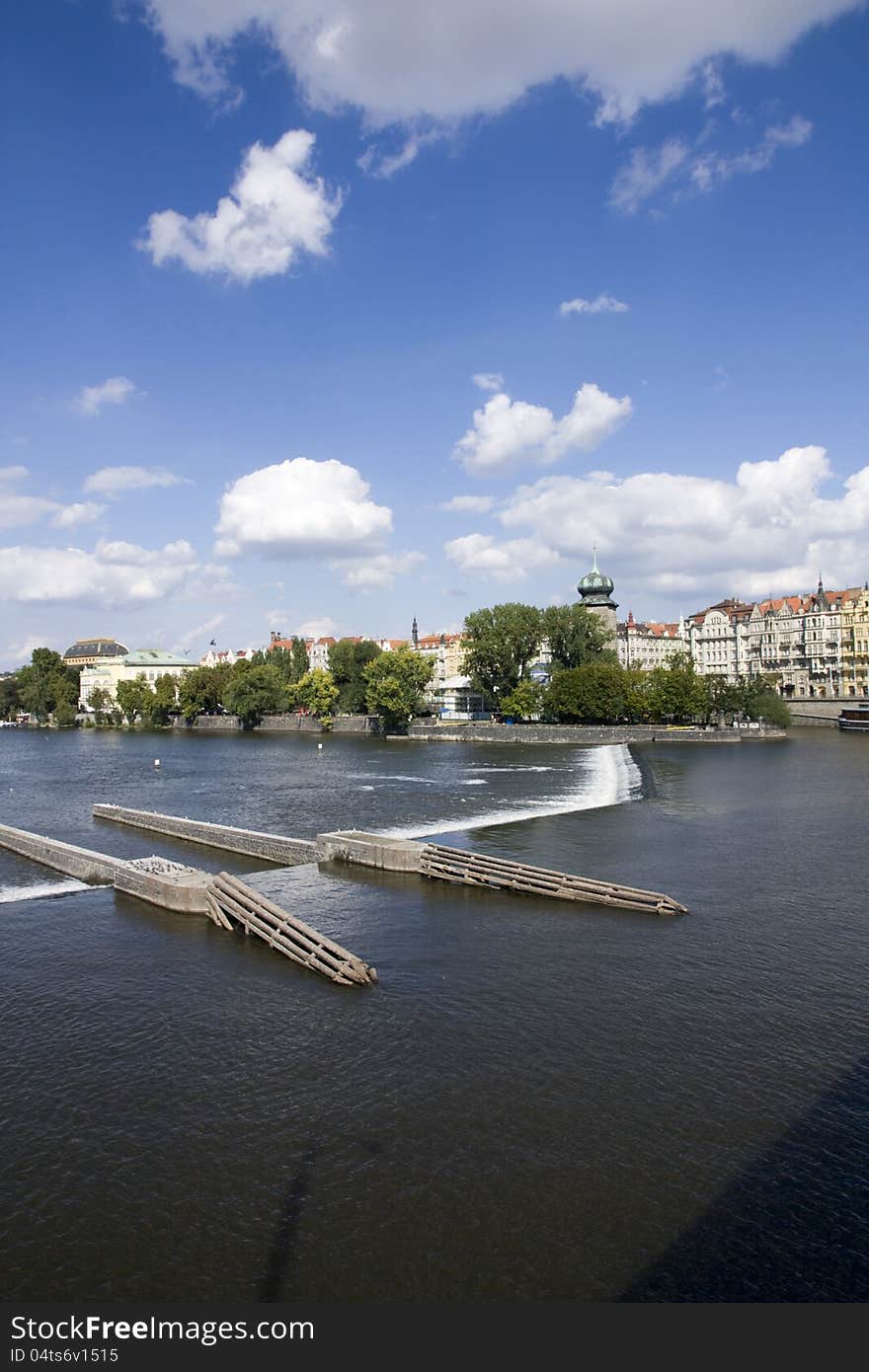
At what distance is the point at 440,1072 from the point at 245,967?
7.77 metres

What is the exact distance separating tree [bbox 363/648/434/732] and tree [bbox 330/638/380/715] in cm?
976

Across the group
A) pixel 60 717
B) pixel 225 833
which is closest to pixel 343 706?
pixel 60 717

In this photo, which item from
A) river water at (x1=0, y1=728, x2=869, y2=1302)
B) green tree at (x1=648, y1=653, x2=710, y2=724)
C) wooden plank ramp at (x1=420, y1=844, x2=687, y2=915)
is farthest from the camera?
green tree at (x1=648, y1=653, x2=710, y2=724)

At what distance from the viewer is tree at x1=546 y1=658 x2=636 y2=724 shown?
119625 mm

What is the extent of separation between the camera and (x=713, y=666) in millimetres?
180250

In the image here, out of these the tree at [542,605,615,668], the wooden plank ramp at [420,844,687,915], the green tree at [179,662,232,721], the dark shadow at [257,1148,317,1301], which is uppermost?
the tree at [542,605,615,668]

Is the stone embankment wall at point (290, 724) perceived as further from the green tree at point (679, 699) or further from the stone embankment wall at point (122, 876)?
the stone embankment wall at point (122, 876)

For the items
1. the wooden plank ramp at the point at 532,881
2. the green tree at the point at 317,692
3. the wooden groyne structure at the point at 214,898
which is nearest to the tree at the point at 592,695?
the green tree at the point at 317,692

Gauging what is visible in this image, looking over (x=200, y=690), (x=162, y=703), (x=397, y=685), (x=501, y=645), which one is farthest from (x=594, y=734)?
(x=162, y=703)

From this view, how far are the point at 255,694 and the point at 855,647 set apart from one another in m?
102

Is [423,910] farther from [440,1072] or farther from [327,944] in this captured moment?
[440,1072]

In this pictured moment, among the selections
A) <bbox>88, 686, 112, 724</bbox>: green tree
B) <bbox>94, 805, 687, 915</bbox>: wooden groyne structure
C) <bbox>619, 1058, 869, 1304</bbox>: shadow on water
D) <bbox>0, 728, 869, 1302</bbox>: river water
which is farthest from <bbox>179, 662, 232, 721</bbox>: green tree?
<bbox>619, 1058, 869, 1304</bbox>: shadow on water

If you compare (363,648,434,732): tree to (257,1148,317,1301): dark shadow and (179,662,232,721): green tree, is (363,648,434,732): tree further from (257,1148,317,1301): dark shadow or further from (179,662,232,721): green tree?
(257,1148,317,1301): dark shadow

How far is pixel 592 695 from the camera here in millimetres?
120312
